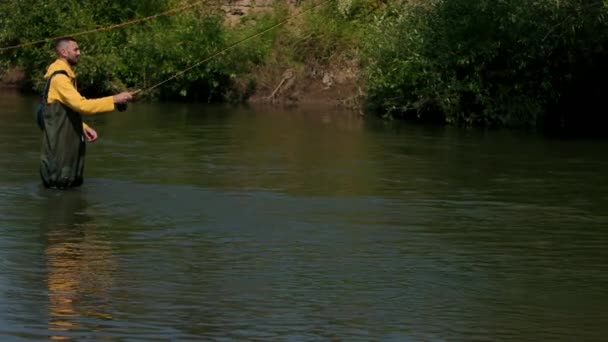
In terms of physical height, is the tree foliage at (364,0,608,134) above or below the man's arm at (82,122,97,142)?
above

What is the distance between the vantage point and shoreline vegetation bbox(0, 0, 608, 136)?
24.3 m

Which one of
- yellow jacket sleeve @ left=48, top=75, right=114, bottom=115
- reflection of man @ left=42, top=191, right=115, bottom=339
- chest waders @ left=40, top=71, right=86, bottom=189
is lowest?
reflection of man @ left=42, top=191, right=115, bottom=339

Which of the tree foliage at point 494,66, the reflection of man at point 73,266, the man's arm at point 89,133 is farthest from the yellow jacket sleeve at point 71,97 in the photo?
the tree foliage at point 494,66

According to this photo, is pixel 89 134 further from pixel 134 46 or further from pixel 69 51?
pixel 134 46

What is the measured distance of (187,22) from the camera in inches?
1275

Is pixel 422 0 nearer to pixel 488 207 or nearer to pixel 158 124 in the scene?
pixel 158 124

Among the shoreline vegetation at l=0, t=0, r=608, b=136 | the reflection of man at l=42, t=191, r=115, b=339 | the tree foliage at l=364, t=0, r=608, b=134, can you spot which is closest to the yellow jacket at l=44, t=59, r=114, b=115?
the reflection of man at l=42, t=191, r=115, b=339

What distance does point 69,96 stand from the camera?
14.0 m

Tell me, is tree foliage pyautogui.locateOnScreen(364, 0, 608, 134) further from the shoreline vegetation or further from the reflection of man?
the reflection of man

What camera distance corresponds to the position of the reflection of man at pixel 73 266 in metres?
9.00

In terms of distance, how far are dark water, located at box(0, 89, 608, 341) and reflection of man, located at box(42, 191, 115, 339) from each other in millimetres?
21

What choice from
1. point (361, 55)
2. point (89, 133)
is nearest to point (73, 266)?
point (89, 133)

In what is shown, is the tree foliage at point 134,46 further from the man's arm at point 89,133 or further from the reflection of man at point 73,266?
the reflection of man at point 73,266

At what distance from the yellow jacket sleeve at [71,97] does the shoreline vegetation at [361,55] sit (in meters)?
10.1
